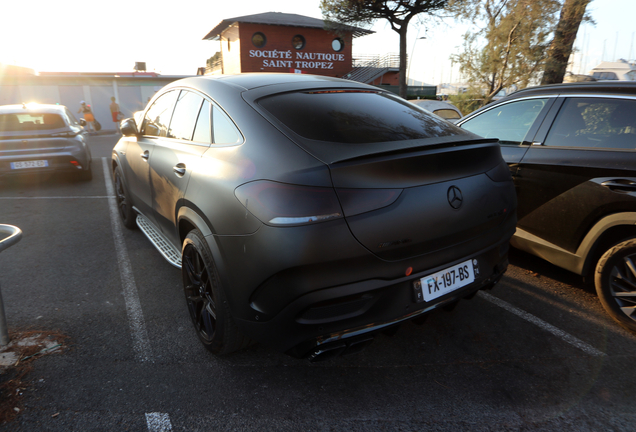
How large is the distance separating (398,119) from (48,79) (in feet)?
107

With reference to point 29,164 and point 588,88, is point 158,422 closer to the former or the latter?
point 588,88

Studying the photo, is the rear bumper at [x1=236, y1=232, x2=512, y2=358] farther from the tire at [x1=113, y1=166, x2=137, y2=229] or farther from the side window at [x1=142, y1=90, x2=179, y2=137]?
the tire at [x1=113, y1=166, x2=137, y2=229]

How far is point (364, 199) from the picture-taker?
1930mm

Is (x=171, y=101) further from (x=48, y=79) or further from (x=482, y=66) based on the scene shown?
(x=48, y=79)

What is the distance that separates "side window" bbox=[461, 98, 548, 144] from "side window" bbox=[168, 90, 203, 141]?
8.95ft

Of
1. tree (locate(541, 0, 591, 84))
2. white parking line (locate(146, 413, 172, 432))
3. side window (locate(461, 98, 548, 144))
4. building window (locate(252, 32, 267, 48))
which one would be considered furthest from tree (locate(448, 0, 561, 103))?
Result: building window (locate(252, 32, 267, 48))

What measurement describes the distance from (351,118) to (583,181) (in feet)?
6.19

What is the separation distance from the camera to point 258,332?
212cm

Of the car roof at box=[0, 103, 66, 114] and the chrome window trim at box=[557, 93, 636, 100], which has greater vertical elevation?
the car roof at box=[0, 103, 66, 114]

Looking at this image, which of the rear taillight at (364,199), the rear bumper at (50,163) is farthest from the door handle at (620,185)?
the rear bumper at (50,163)

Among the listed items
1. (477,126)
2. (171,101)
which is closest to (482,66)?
(477,126)

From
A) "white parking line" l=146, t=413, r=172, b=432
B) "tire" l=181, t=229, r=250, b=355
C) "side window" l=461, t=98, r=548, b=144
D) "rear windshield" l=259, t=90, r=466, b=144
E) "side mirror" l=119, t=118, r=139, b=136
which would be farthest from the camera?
"side mirror" l=119, t=118, r=139, b=136

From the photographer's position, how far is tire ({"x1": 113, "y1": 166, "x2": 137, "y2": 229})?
4.88m

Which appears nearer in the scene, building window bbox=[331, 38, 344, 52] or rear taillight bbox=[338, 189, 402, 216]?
rear taillight bbox=[338, 189, 402, 216]
